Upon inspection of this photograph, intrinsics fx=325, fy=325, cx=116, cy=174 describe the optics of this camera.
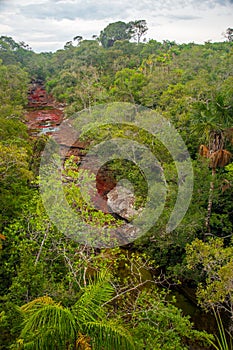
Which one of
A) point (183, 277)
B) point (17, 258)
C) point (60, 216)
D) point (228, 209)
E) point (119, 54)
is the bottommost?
point (183, 277)

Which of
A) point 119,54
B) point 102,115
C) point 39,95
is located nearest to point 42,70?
point 39,95

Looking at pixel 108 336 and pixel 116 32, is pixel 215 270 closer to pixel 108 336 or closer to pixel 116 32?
pixel 108 336

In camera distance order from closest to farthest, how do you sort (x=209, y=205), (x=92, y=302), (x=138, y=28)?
(x=92, y=302) < (x=209, y=205) < (x=138, y=28)

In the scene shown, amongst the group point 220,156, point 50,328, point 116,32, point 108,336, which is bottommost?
point 108,336

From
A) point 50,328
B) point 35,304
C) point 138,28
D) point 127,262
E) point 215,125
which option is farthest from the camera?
point 138,28

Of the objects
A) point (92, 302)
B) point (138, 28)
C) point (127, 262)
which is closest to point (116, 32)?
point (138, 28)

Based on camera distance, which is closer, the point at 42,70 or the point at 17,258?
the point at 17,258

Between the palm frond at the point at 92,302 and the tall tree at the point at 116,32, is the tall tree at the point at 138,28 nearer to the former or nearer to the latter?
the tall tree at the point at 116,32

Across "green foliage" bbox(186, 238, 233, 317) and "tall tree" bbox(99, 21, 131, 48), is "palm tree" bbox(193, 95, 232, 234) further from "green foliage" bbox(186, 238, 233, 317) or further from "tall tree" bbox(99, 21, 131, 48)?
"tall tree" bbox(99, 21, 131, 48)

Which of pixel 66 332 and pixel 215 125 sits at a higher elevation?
pixel 215 125

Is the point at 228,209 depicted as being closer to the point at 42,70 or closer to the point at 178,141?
the point at 178,141

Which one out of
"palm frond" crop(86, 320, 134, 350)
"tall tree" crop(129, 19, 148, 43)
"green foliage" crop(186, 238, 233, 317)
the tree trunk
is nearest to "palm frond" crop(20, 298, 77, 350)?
"palm frond" crop(86, 320, 134, 350)
